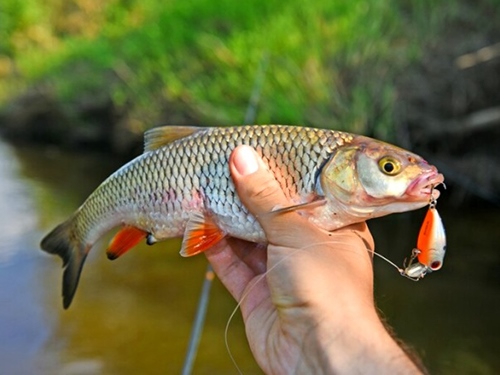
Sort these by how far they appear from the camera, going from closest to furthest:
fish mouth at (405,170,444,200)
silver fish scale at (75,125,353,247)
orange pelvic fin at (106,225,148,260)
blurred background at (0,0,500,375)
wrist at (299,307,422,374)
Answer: wrist at (299,307,422,374) → fish mouth at (405,170,444,200) → silver fish scale at (75,125,353,247) → orange pelvic fin at (106,225,148,260) → blurred background at (0,0,500,375)

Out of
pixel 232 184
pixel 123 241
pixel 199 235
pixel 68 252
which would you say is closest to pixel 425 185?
pixel 232 184

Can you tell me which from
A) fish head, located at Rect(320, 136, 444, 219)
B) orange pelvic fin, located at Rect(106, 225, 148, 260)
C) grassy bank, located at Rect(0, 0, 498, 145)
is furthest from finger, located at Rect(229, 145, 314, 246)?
grassy bank, located at Rect(0, 0, 498, 145)

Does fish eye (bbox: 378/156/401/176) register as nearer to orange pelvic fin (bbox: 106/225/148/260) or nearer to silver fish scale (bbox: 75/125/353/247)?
silver fish scale (bbox: 75/125/353/247)

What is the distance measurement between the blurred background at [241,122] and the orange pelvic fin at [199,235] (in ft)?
6.13

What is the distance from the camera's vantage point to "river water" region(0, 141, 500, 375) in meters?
3.95

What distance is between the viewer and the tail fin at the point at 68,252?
2318mm

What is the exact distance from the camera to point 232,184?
75.8 inches

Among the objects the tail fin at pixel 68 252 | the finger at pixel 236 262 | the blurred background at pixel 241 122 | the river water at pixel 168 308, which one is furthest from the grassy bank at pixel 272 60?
the tail fin at pixel 68 252

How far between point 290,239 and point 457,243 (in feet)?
14.1

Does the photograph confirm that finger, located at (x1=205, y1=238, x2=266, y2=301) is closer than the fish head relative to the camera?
No

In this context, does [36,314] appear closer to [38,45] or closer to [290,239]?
[290,239]

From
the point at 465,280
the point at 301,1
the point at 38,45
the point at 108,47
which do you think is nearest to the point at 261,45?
the point at 301,1

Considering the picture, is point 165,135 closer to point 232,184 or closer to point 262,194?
point 232,184

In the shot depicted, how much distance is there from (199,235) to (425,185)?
2.23 feet
